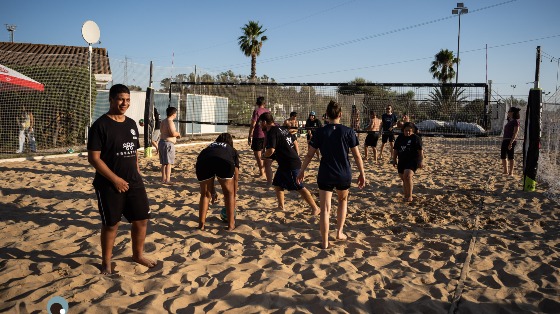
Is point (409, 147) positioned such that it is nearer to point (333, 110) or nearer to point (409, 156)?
point (409, 156)

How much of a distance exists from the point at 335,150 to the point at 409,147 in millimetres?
3116

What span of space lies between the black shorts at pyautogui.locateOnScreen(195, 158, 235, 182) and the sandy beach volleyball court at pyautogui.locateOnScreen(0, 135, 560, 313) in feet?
2.44

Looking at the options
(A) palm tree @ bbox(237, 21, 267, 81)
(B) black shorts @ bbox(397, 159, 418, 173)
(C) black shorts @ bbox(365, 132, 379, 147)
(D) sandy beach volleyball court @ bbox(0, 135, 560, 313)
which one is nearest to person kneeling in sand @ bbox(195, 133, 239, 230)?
(D) sandy beach volleyball court @ bbox(0, 135, 560, 313)

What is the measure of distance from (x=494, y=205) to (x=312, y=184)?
3383 mm

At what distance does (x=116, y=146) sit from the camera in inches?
142

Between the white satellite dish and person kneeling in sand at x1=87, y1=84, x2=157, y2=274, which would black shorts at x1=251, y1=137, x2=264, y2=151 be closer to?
person kneeling in sand at x1=87, y1=84, x2=157, y2=274

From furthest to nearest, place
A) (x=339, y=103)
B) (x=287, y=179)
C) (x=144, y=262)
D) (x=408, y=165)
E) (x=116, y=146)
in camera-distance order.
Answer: (x=339, y=103) → (x=408, y=165) → (x=287, y=179) → (x=144, y=262) → (x=116, y=146)

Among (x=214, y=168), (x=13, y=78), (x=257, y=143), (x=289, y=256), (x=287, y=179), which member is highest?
(x=13, y=78)

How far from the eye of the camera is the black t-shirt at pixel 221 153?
519 centimetres

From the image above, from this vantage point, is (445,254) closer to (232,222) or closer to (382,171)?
(232,222)

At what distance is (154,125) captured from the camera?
1242cm

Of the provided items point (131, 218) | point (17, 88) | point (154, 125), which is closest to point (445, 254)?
point (131, 218)

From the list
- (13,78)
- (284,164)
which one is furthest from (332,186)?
(13,78)

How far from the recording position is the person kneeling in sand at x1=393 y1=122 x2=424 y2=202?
7.17 meters
